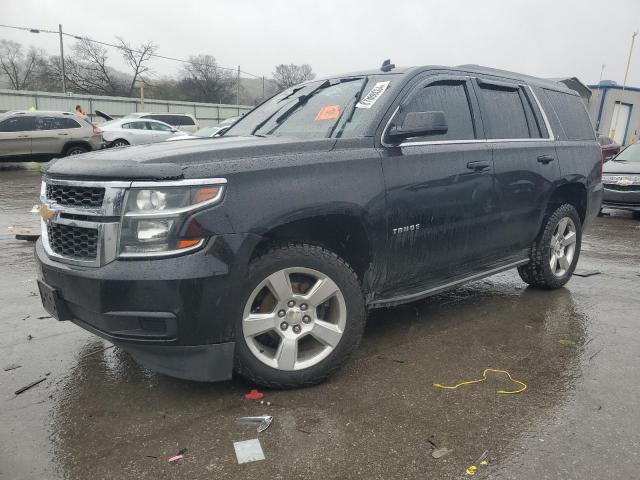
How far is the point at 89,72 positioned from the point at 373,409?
77.8 meters

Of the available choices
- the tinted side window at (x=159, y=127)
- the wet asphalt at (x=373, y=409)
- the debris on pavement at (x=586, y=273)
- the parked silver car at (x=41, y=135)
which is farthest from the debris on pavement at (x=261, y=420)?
the tinted side window at (x=159, y=127)

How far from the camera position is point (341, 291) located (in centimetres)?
304

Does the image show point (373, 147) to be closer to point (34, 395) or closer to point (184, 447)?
point (184, 447)

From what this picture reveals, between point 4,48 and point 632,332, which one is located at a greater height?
point 4,48

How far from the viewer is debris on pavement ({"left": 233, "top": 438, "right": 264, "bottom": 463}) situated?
2404mm

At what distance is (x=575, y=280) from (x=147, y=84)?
72487 millimetres

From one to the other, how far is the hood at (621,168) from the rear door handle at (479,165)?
779cm

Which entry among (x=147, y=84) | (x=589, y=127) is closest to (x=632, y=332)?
(x=589, y=127)

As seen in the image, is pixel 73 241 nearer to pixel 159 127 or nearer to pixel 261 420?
pixel 261 420

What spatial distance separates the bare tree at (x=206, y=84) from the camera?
64.5 meters

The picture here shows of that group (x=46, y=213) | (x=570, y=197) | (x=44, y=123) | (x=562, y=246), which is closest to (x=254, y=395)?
(x=46, y=213)

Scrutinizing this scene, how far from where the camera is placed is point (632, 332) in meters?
4.03

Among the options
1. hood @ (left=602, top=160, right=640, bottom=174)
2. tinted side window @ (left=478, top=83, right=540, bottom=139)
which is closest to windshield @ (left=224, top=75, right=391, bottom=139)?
tinted side window @ (left=478, top=83, right=540, bottom=139)

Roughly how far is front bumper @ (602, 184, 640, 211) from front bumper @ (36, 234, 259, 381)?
9568 millimetres
